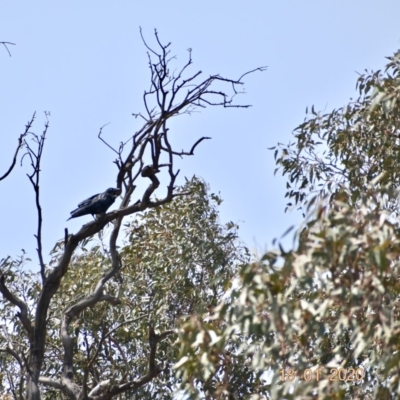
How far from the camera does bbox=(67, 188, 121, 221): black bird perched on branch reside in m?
7.38

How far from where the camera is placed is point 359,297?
166 inches

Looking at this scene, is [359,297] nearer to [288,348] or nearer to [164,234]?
[288,348]

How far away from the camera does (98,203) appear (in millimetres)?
7398

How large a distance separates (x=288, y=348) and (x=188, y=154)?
2.54 m

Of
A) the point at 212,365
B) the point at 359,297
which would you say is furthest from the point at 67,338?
the point at 359,297

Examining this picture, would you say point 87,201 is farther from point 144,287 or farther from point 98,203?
point 144,287
